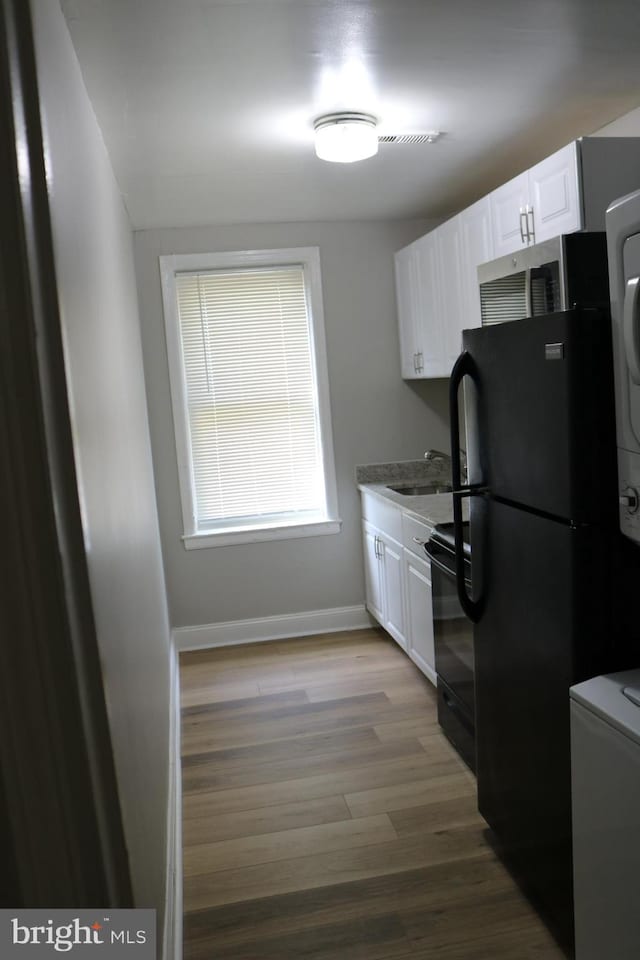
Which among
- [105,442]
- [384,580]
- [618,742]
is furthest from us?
[384,580]

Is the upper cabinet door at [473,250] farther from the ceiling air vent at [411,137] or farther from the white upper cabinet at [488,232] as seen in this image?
the ceiling air vent at [411,137]

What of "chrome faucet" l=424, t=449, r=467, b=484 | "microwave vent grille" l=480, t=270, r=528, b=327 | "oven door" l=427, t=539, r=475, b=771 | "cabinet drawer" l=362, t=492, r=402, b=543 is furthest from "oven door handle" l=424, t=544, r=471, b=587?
"chrome faucet" l=424, t=449, r=467, b=484

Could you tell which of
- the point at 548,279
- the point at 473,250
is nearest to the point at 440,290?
the point at 473,250

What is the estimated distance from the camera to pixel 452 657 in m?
3.12

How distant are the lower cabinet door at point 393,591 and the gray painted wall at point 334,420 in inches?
21.8

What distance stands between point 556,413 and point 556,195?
124 centimetres

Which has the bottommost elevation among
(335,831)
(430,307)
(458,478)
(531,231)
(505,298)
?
(335,831)

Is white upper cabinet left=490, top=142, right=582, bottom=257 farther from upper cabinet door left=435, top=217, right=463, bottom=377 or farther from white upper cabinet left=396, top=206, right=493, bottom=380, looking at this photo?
upper cabinet door left=435, top=217, right=463, bottom=377

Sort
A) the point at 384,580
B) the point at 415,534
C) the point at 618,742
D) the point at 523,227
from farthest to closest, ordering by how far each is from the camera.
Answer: the point at 384,580 → the point at 415,534 → the point at 523,227 → the point at 618,742

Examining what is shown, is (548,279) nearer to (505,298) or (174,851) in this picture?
(505,298)

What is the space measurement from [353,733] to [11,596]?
8.93 feet

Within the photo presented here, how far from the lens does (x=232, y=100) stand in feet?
8.14

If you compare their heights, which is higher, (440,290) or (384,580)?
(440,290)

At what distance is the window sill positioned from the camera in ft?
15.4
